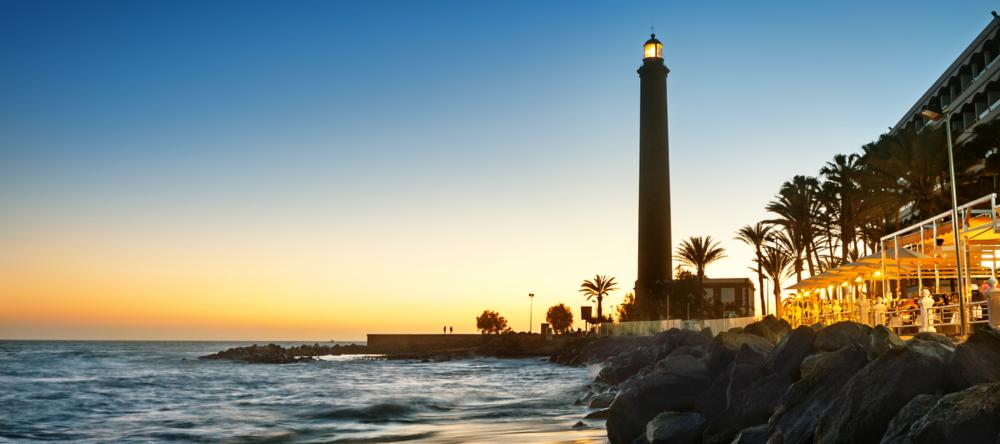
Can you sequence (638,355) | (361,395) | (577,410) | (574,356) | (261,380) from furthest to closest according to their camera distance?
(574,356), (261,380), (361,395), (638,355), (577,410)

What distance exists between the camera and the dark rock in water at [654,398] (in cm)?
1431

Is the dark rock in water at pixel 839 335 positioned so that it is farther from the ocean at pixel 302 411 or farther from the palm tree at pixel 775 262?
the palm tree at pixel 775 262

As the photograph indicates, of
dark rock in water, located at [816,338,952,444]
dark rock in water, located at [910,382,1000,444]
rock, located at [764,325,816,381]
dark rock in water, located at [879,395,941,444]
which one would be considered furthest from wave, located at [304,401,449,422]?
dark rock in water, located at [910,382,1000,444]

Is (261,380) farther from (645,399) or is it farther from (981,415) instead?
(981,415)

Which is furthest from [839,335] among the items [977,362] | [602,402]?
[602,402]

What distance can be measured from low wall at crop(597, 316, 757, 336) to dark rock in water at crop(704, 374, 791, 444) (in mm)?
17634

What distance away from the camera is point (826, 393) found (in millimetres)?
9789

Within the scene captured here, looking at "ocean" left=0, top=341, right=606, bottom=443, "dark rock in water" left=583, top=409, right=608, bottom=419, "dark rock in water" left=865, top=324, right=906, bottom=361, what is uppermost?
"dark rock in water" left=865, top=324, right=906, bottom=361

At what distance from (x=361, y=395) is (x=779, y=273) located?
46435mm

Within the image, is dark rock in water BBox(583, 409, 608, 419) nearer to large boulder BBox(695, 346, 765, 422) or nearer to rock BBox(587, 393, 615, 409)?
rock BBox(587, 393, 615, 409)

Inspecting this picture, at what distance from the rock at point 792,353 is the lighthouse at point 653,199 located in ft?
199

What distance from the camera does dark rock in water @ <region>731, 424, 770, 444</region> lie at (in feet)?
34.2

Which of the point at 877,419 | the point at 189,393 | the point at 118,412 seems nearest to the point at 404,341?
the point at 189,393

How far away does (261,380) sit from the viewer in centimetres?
4953
